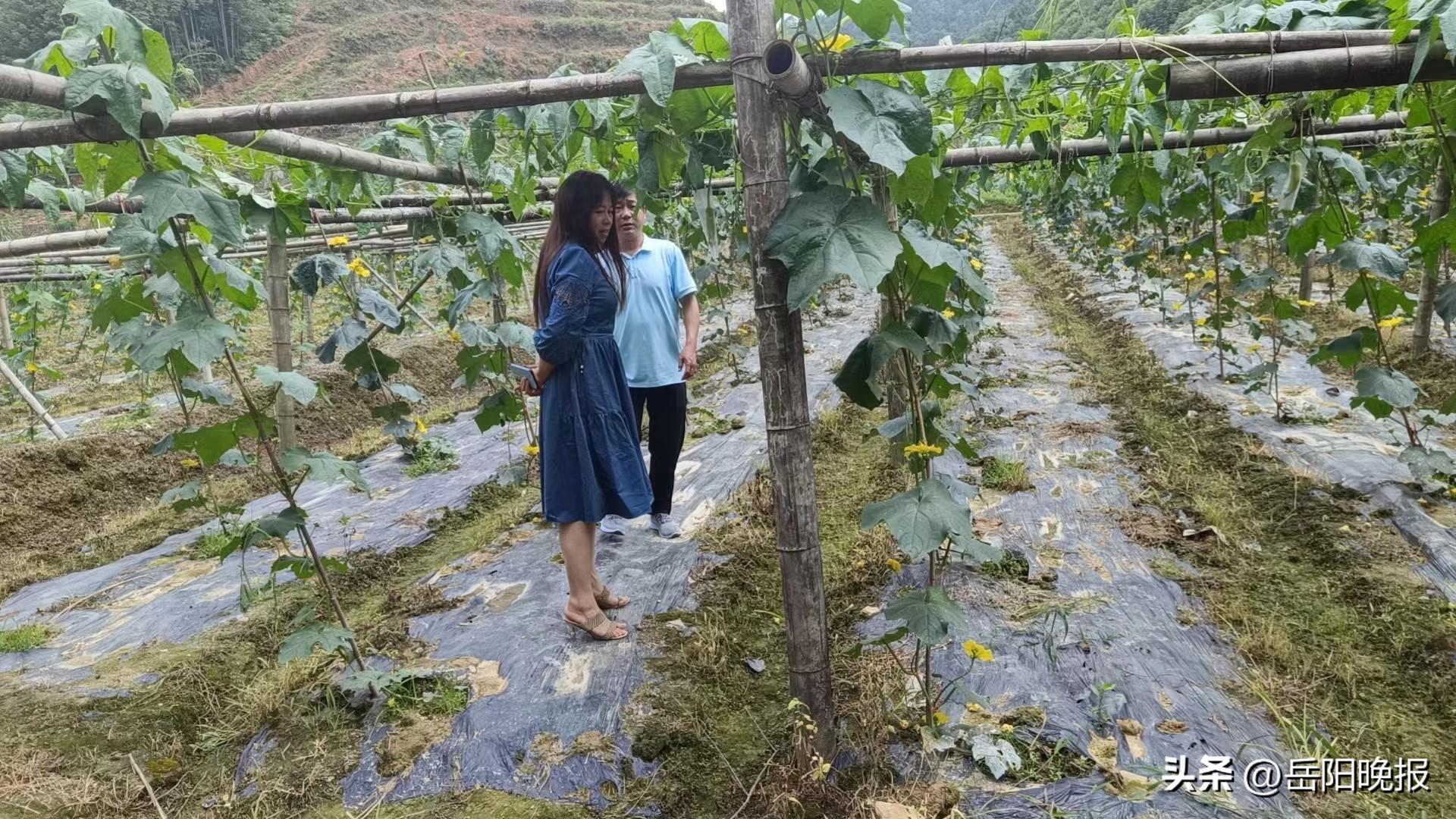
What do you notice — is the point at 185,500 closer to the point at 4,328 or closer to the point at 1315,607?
the point at 1315,607

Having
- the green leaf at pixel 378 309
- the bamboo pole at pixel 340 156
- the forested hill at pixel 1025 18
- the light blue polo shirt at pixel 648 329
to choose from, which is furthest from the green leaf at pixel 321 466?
the forested hill at pixel 1025 18

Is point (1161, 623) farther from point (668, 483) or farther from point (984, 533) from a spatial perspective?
point (668, 483)

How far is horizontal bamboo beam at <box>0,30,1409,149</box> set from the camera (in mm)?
1736

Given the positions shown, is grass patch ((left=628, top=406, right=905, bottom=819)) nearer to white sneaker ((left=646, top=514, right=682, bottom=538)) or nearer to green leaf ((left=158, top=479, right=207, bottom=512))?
white sneaker ((left=646, top=514, right=682, bottom=538))

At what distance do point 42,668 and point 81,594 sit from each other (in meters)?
0.83

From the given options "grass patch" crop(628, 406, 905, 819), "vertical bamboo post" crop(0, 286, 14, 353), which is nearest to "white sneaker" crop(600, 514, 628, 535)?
"grass patch" crop(628, 406, 905, 819)

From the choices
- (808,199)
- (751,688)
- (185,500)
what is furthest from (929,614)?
(185,500)

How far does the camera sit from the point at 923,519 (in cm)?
185

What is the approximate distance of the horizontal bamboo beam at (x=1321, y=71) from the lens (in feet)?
6.41

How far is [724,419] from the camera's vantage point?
5723mm

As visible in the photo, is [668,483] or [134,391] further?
[134,391]

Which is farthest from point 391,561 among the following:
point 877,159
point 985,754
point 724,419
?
point 877,159

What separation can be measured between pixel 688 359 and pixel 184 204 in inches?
78.3

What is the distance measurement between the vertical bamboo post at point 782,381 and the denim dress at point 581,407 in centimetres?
93
